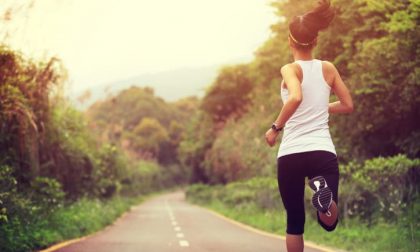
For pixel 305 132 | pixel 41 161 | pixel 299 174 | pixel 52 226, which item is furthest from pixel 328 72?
pixel 41 161

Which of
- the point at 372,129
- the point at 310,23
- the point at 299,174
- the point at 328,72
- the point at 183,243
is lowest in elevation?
the point at 183,243

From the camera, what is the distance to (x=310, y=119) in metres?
3.79

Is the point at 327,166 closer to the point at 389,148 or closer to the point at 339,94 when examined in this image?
the point at 339,94

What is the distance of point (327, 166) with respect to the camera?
369 centimetres

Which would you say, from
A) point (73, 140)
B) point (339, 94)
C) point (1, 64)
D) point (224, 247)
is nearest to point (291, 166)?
point (339, 94)

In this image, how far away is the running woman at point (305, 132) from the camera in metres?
3.67

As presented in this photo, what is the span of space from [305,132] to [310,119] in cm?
9

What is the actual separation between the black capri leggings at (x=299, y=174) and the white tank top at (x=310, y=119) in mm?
44

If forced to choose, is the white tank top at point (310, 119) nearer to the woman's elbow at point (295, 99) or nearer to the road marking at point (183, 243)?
the woman's elbow at point (295, 99)

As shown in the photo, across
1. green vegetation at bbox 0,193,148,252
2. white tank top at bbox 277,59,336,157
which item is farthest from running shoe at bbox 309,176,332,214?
green vegetation at bbox 0,193,148,252

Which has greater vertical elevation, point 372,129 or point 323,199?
point 372,129

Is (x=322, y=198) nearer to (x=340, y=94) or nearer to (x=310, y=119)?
(x=310, y=119)

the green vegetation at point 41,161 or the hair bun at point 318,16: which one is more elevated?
the hair bun at point 318,16

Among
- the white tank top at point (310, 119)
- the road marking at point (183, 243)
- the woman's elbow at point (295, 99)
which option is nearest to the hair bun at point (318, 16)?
the white tank top at point (310, 119)
